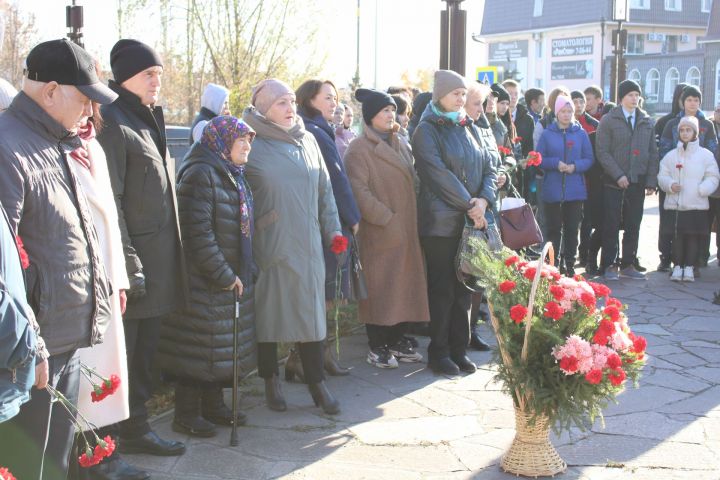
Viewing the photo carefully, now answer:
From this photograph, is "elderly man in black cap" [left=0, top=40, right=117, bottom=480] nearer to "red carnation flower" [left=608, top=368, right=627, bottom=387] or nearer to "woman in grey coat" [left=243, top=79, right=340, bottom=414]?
"woman in grey coat" [left=243, top=79, right=340, bottom=414]

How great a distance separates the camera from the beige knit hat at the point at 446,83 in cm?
669

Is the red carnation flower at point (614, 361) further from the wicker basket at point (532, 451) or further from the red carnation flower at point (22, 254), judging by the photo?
the red carnation flower at point (22, 254)

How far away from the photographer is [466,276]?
6781 millimetres

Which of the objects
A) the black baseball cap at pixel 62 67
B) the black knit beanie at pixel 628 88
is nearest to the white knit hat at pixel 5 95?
the black baseball cap at pixel 62 67

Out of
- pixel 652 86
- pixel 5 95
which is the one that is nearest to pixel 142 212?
pixel 5 95

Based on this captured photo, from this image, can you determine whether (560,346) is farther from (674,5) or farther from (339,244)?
(674,5)

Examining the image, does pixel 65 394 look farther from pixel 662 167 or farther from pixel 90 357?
pixel 662 167

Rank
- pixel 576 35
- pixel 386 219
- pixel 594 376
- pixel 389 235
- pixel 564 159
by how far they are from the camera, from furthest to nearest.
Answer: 1. pixel 576 35
2. pixel 564 159
3. pixel 389 235
4. pixel 386 219
5. pixel 594 376

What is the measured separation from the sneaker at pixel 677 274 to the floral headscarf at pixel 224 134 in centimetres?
706

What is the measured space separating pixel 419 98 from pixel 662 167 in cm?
326

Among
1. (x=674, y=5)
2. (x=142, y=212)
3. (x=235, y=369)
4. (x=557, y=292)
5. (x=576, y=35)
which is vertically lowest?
(x=235, y=369)

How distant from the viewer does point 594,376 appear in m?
4.44

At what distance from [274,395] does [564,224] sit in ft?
18.0

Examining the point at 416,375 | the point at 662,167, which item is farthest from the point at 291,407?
the point at 662,167
